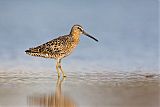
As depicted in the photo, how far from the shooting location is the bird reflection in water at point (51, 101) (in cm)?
724

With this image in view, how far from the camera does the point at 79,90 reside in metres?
8.15

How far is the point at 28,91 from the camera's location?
8.16m

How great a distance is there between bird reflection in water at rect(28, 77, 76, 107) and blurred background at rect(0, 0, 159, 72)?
2.39 meters

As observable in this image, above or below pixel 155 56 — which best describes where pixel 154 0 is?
above

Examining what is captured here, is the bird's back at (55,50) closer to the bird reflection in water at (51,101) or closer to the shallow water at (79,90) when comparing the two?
the shallow water at (79,90)

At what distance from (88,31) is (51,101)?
22.7 ft

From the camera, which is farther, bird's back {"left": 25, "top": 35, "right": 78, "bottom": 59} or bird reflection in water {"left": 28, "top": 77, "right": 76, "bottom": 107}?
bird's back {"left": 25, "top": 35, "right": 78, "bottom": 59}

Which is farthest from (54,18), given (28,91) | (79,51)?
(28,91)

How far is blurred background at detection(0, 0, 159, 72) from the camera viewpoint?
35.4 ft

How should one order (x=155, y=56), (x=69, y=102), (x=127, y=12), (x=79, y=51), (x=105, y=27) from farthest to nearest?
(x=127, y=12) → (x=105, y=27) → (x=79, y=51) → (x=155, y=56) → (x=69, y=102)

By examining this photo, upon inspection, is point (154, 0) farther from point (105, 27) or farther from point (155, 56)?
point (155, 56)

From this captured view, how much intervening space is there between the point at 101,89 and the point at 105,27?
6456 millimetres

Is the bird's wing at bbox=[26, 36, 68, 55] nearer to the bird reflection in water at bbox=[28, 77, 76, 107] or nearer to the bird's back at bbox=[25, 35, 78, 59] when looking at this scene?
the bird's back at bbox=[25, 35, 78, 59]

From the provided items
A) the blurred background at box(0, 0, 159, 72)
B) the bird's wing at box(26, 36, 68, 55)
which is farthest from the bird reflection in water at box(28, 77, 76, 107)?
the blurred background at box(0, 0, 159, 72)
